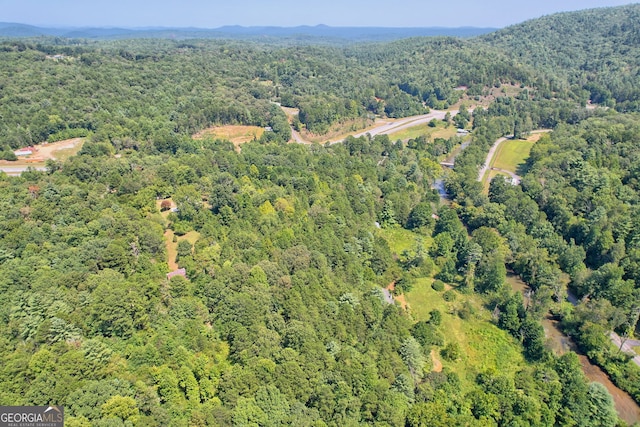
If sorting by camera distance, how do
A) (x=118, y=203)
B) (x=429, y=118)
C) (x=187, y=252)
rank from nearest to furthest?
(x=187, y=252) → (x=118, y=203) → (x=429, y=118)

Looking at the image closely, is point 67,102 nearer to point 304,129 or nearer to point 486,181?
point 304,129

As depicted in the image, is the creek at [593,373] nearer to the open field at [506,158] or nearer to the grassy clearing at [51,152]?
the open field at [506,158]

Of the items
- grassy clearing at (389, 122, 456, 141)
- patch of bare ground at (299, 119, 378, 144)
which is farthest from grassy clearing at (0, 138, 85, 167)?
grassy clearing at (389, 122, 456, 141)

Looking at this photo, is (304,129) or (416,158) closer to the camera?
(416,158)

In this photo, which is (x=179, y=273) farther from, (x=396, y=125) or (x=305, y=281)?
(x=396, y=125)

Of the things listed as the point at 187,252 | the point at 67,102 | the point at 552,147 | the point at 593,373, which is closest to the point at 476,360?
the point at 593,373

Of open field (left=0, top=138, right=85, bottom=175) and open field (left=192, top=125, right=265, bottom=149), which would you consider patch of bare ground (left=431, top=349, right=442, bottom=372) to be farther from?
open field (left=192, top=125, right=265, bottom=149)
